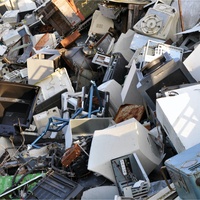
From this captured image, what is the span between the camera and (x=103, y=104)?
6133 millimetres

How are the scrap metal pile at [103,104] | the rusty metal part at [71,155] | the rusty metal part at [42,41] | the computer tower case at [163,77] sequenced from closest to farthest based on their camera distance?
the scrap metal pile at [103,104] → the rusty metal part at [71,155] → the computer tower case at [163,77] → the rusty metal part at [42,41]

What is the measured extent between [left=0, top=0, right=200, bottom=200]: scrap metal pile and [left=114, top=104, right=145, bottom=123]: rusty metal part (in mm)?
14

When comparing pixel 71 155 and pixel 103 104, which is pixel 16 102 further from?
pixel 71 155

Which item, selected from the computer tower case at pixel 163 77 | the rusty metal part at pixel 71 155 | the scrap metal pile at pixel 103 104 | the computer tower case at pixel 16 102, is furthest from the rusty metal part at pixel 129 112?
the computer tower case at pixel 16 102

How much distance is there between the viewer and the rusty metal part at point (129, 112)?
18.9 feet

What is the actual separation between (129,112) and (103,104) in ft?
1.60

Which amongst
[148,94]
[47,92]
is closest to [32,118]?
[47,92]

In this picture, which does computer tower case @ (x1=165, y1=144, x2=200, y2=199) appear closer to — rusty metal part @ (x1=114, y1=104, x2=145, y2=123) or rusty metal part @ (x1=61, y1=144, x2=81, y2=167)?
rusty metal part @ (x1=61, y1=144, x2=81, y2=167)

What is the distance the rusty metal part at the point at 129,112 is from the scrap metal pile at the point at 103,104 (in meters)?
0.01

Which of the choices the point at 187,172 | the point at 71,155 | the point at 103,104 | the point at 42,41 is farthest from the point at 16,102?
the point at 187,172

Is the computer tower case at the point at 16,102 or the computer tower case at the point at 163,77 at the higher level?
the computer tower case at the point at 163,77

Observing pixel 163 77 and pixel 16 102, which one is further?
pixel 16 102

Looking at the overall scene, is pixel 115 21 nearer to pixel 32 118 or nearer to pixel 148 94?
pixel 32 118

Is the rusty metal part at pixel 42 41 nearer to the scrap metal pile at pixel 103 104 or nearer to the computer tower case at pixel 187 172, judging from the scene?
the scrap metal pile at pixel 103 104
